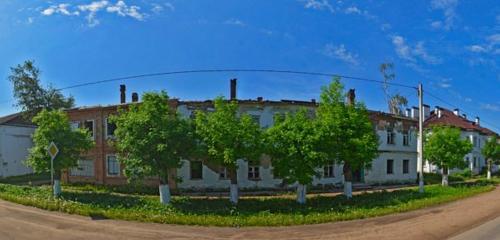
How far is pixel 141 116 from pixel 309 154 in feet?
31.4

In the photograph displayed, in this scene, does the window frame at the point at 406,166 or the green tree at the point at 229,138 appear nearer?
the green tree at the point at 229,138

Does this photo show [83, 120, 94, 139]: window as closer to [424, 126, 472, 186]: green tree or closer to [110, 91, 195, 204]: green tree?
[110, 91, 195, 204]: green tree

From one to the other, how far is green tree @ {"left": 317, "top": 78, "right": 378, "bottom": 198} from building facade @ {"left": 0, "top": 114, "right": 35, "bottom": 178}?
30.4 metres

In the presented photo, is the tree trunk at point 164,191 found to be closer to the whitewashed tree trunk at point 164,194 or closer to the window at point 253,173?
the whitewashed tree trunk at point 164,194

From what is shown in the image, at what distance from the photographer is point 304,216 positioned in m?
19.7

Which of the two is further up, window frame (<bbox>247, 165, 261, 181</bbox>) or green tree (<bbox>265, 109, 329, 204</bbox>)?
green tree (<bbox>265, 109, 329, 204</bbox>)

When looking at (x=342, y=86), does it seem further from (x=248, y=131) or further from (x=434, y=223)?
(x=434, y=223)

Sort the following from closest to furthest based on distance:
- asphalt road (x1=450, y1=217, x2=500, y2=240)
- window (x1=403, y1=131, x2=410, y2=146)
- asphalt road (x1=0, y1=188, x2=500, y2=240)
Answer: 1. asphalt road (x1=450, y1=217, x2=500, y2=240)
2. asphalt road (x1=0, y1=188, x2=500, y2=240)
3. window (x1=403, y1=131, x2=410, y2=146)

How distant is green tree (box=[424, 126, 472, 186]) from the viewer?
119ft

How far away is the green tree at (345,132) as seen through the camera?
25320 mm

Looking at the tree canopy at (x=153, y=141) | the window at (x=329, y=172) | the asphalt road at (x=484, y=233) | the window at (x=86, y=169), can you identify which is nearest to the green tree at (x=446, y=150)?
the window at (x=329, y=172)

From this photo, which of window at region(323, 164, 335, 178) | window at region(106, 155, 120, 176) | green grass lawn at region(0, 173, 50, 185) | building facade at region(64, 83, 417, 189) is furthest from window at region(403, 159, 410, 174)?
green grass lawn at region(0, 173, 50, 185)

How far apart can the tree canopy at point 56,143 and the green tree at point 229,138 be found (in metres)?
8.30

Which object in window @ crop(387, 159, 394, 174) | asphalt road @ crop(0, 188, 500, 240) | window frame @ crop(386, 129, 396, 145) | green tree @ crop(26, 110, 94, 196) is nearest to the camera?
asphalt road @ crop(0, 188, 500, 240)
